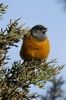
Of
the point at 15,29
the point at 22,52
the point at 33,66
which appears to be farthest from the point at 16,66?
the point at 22,52

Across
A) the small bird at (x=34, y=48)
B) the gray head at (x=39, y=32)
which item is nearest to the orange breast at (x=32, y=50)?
the small bird at (x=34, y=48)

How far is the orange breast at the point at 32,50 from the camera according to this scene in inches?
263

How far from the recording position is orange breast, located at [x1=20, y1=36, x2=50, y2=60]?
6689 mm

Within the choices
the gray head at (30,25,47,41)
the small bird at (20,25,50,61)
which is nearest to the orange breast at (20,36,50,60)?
the small bird at (20,25,50,61)

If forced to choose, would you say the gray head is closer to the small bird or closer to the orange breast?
the small bird

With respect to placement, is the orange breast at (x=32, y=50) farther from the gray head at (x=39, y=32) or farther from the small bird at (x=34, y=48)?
the gray head at (x=39, y=32)

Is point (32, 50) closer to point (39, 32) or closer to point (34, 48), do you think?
point (34, 48)

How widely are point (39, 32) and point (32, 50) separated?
37.3 inches

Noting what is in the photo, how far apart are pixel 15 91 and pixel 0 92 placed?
22cm

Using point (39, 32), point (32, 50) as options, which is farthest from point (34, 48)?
point (39, 32)

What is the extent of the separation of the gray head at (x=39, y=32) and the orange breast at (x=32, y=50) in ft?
1.01

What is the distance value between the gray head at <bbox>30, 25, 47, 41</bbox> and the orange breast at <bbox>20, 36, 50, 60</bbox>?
1.01 feet

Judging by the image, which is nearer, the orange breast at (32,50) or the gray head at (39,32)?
the orange breast at (32,50)

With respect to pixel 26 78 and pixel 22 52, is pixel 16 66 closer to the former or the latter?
pixel 26 78
